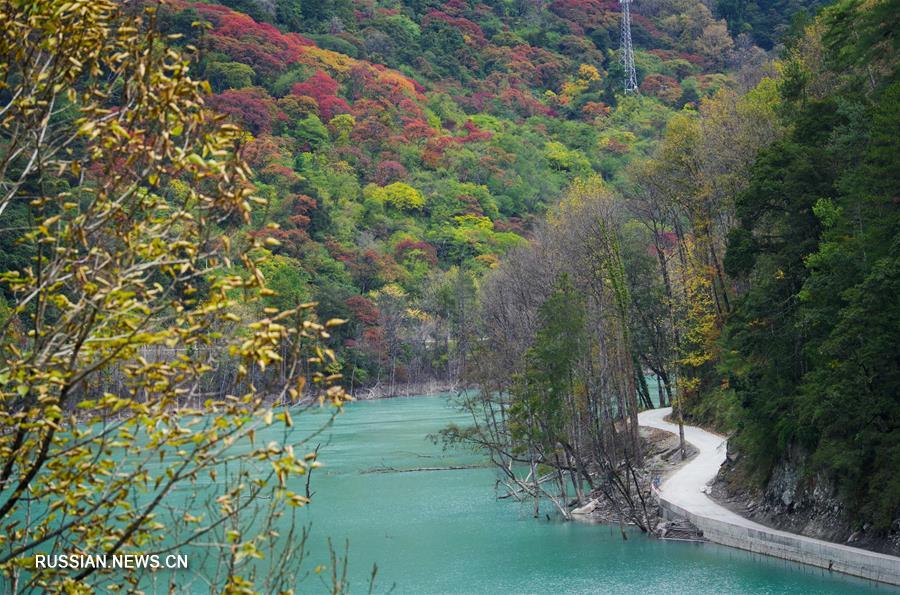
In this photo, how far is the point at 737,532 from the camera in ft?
62.2

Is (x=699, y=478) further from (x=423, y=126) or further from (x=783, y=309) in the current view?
(x=423, y=126)

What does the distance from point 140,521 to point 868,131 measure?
16.9 m

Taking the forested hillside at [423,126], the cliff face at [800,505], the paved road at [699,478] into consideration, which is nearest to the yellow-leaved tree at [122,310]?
the cliff face at [800,505]

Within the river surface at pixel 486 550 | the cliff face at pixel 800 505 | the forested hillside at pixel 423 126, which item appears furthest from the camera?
Result: the forested hillside at pixel 423 126

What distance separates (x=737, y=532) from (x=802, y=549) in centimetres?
217

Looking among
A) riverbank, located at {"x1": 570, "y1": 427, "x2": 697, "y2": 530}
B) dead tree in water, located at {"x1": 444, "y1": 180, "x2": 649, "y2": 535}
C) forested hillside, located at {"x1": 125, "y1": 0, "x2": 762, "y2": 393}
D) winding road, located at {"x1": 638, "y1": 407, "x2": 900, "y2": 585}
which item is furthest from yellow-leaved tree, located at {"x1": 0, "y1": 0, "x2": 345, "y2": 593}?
forested hillside, located at {"x1": 125, "y1": 0, "x2": 762, "y2": 393}

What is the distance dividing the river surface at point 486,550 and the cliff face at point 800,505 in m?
0.80

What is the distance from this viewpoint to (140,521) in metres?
4.22

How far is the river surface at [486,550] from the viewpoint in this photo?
17219 millimetres

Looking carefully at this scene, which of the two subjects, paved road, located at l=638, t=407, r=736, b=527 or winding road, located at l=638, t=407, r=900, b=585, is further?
paved road, located at l=638, t=407, r=736, b=527

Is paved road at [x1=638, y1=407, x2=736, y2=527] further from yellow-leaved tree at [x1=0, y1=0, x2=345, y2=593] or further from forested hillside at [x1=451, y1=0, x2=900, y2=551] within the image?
yellow-leaved tree at [x1=0, y1=0, x2=345, y2=593]

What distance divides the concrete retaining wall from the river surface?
18 cm

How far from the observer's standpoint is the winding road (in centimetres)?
1516

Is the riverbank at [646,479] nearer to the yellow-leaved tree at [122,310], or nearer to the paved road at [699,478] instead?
the paved road at [699,478]
